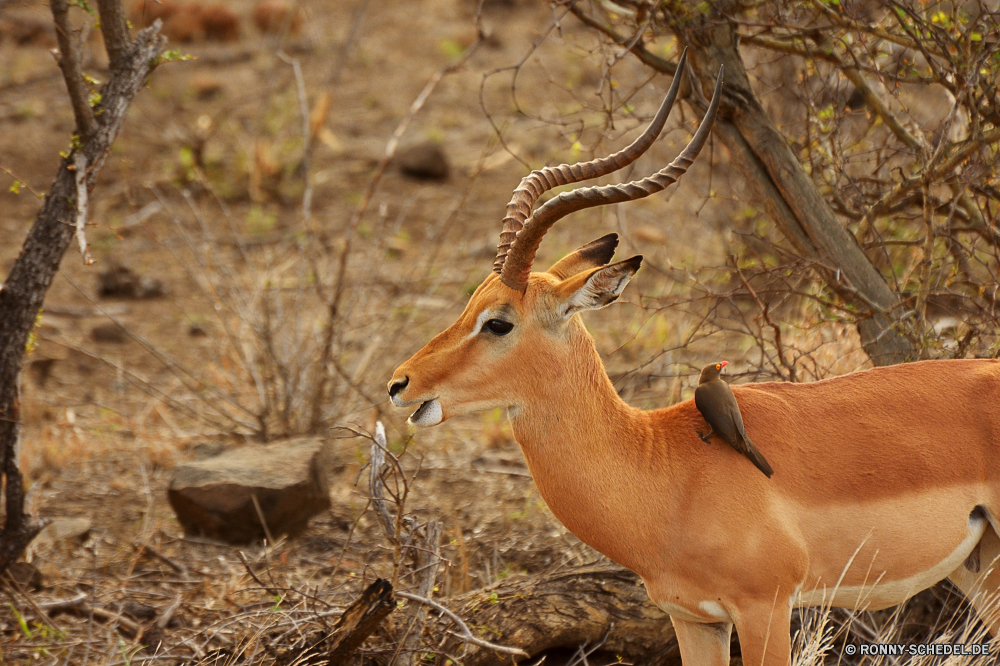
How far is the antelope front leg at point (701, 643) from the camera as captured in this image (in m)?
3.69

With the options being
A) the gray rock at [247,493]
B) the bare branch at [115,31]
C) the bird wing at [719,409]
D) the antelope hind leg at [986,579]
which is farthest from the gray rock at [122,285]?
the antelope hind leg at [986,579]

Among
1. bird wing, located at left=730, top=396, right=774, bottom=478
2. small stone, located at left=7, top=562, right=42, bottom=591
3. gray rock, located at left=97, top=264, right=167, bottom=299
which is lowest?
small stone, located at left=7, top=562, right=42, bottom=591

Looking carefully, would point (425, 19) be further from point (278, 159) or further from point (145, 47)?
point (145, 47)

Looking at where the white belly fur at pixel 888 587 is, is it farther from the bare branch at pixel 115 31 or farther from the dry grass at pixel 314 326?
the bare branch at pixel 115 31

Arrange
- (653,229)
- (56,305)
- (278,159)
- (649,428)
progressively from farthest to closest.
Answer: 1. (278,159)
2. (653,229)
3. (56,305)
4. (649,428)

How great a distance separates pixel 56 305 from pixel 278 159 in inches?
148

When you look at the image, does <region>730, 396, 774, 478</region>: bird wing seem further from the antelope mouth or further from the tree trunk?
the tree trunk

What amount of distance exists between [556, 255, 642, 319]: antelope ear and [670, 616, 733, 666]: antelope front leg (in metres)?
1.27

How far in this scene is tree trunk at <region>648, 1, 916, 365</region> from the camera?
4.71 meters

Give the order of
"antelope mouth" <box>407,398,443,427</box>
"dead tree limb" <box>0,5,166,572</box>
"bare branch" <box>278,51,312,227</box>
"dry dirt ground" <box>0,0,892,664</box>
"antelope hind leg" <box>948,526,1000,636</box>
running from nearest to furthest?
"antelope mouth" <box>407,398,443,427</box>, "antelope hind leg" <box>948,526,1000,636</box>, "dead tree limb" <box>0,5,166,572</box>, "dry dirt ground" <box>0,0,892,664</box>, "bare branch" <box>278,51,312,227</box>

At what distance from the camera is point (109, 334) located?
9.33 m

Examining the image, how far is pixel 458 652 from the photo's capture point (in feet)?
14.3

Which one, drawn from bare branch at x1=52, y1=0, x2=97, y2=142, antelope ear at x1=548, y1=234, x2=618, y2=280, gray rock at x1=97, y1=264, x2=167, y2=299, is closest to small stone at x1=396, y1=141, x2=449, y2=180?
gray rock at x1=97, y1=264, x2=167, y2=299

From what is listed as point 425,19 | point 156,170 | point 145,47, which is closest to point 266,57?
point 425,19
